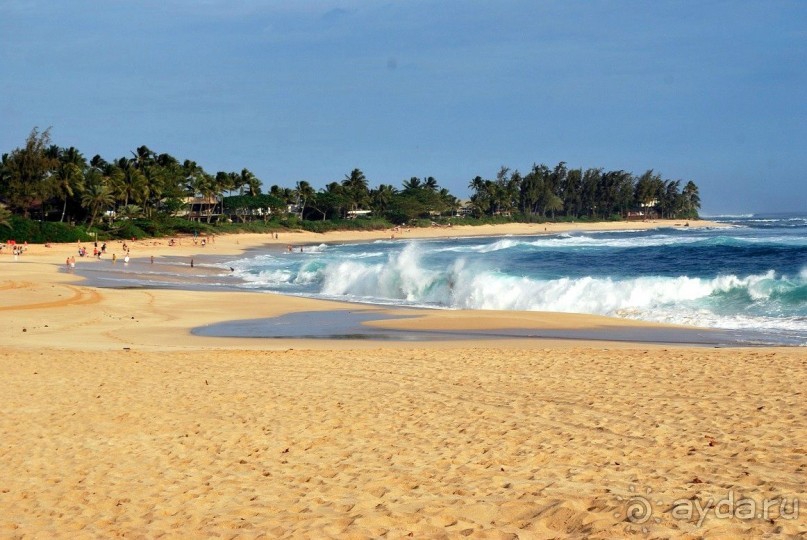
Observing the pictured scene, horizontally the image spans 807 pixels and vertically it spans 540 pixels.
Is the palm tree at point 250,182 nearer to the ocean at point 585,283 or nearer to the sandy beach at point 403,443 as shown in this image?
the ocean at point 585,283

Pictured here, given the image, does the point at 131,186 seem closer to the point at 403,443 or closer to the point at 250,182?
the point at 250,182

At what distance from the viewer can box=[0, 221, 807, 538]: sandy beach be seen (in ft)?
18.8

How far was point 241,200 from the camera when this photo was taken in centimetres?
12000

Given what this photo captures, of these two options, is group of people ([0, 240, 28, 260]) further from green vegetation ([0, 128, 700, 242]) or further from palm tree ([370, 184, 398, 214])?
palm tree ([370, 184, 398, 214])

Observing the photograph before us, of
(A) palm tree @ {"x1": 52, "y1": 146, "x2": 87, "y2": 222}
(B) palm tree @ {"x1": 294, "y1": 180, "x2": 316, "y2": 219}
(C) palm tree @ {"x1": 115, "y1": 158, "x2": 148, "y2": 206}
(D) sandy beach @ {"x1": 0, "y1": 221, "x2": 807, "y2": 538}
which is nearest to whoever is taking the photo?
(D) sandy beach @ {"x1": 0, "y1": 221, "x2": 807, "y2": 538}

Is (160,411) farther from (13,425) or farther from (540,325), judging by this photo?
(540,325)

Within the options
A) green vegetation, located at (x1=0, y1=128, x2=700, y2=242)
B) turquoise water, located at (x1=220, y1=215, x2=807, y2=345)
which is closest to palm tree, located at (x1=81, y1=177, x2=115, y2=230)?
green vegetation, located at (x1=0, y1=128, x2=700, y2=242)

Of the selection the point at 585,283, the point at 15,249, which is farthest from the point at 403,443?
the point at 15,249

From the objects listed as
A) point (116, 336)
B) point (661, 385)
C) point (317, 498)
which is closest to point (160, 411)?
point (317, 498)

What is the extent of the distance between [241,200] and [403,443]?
378ft

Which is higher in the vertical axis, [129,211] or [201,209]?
[201,209]

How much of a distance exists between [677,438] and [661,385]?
3317 millimetres

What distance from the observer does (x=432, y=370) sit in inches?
515

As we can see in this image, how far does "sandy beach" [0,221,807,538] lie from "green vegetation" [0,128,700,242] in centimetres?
6464
